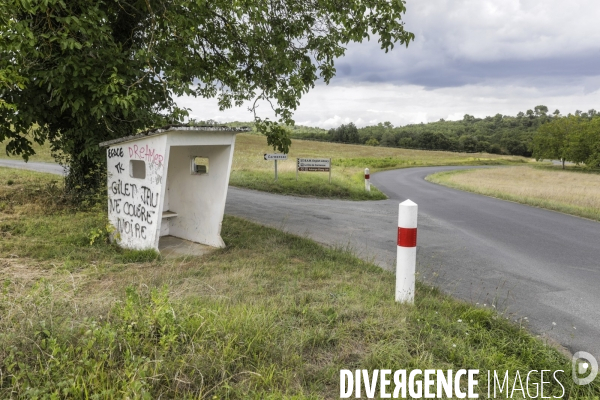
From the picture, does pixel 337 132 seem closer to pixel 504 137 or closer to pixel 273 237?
pixel 504 137

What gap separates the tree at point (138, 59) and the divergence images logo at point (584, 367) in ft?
21.3

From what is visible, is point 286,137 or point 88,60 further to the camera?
point 286,137

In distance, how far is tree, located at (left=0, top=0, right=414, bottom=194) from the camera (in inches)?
271

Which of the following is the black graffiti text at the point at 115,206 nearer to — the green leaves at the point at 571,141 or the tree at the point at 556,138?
the green leaves at the point at 571,141

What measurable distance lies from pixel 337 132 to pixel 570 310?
9877 centimetres

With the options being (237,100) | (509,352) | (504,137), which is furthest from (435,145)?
(509,352)

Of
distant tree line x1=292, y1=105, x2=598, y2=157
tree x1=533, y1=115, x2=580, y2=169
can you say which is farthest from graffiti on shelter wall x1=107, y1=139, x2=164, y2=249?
distant tree line x1=292, y1=105, x2=598, y2=157

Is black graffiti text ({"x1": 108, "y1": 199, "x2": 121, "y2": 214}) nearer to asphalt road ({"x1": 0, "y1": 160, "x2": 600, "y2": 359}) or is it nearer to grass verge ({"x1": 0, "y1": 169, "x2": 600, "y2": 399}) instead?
grass verge ({"x1": 0, "y1": 169, "x2": 600, "y2": 399})

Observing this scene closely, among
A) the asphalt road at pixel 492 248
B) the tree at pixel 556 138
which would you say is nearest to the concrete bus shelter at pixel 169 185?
the asphalt road at pixel 492 248

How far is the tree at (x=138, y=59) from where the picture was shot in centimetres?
688

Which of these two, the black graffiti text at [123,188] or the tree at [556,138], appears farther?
the tree at [556,138]

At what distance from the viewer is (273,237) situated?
7469 millimetres

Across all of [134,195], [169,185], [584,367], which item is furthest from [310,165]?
[584,367]

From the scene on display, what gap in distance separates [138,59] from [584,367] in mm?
8126
